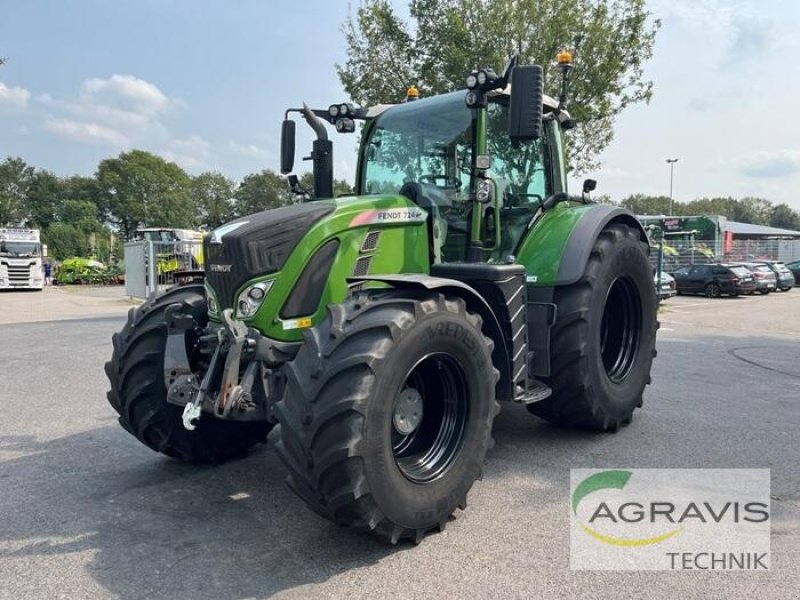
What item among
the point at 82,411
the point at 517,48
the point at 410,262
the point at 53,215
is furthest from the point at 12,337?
the point at 53,215

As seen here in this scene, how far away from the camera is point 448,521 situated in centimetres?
345

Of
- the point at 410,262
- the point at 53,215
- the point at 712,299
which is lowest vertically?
the point at 712,299

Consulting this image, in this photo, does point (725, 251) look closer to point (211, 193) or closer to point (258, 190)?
point (258, 190)

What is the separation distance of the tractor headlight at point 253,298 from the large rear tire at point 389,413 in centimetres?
53

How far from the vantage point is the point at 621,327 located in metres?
5.60

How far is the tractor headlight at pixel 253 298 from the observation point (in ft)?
11.3

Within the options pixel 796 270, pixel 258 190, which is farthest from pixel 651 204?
pixel 796 270

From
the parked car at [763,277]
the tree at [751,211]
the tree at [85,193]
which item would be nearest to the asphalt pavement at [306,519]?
the parked car at [763,277]

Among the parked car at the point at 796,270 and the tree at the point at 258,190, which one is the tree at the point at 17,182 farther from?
the parked car at the point at 796,270

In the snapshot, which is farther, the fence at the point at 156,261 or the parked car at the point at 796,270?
the parked car at the point at 796,270

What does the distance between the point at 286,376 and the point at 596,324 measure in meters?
2.65

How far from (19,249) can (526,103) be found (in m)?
30.4

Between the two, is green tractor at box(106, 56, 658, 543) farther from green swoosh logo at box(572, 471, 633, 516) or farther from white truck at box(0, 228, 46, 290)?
white truck at box(0, 228, 46, 290)

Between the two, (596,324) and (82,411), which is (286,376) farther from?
(82,411)
